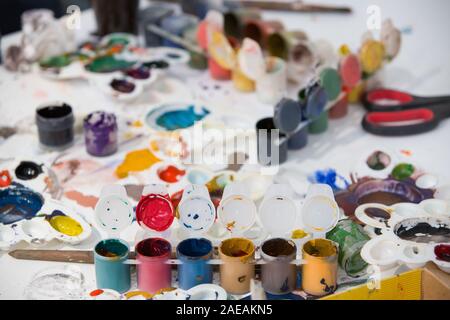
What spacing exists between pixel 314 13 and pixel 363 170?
1.97ft

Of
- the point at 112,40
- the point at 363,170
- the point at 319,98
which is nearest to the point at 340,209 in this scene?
the point at 363,170

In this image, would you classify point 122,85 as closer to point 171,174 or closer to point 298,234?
point 171,174

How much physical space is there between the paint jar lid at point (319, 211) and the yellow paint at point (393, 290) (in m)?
0.10

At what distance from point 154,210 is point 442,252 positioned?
35 cm

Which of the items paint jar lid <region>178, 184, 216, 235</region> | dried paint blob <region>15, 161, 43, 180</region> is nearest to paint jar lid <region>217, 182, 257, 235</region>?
paint jar lid <region>178, 184, 216, 235</region>

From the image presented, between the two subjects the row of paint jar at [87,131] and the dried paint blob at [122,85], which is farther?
the dried paint blob at [122,85]


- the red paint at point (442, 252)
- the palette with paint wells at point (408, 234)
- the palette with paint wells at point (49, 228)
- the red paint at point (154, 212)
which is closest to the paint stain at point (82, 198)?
the palette with paint wells at point (49, 228)

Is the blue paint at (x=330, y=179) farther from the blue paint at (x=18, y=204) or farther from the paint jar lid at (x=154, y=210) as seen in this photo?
the blue paint at (x=18, y=204)

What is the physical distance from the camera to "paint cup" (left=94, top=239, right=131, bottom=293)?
0.94 meters

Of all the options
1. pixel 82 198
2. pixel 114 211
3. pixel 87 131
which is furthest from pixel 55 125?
pixel 114 211

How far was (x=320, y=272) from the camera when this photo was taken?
94 centimetres

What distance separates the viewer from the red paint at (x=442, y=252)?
94cm

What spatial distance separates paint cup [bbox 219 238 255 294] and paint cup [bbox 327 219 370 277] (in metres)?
0.11
